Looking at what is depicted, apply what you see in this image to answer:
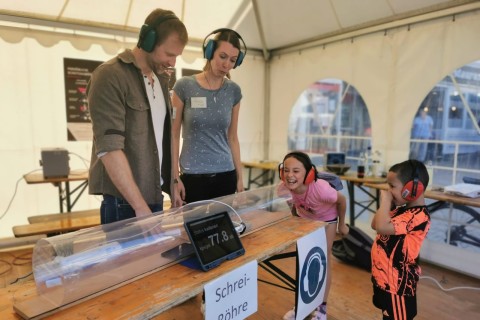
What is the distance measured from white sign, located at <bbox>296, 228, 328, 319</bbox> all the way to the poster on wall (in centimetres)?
292

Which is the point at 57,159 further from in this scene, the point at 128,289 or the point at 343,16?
the point at 343,16

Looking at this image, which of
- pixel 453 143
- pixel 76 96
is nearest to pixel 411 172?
pixel 453 143

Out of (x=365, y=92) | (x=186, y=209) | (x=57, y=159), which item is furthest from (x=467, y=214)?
(x=57, y=159)

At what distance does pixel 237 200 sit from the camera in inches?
57.8

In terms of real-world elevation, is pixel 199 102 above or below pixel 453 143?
above

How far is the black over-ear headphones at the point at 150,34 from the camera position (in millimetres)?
1032

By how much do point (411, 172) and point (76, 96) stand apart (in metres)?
3.40

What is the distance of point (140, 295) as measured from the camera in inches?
32.0

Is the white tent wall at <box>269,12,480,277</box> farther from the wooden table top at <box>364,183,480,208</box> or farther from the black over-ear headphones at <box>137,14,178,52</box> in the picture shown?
the black over-ear headphones at <box>137,14,178,52</box>

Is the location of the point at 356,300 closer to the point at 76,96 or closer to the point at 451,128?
the point at 451,128

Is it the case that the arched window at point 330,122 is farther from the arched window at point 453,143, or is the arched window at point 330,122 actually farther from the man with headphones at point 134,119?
the man with headphones at point 134,119

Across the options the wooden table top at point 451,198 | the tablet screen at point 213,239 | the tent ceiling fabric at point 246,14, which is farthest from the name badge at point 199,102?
the tent ceiling fabric at point 246,14

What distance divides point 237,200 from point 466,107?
249 cm

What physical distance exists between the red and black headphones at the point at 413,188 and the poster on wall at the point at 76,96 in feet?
10.3
